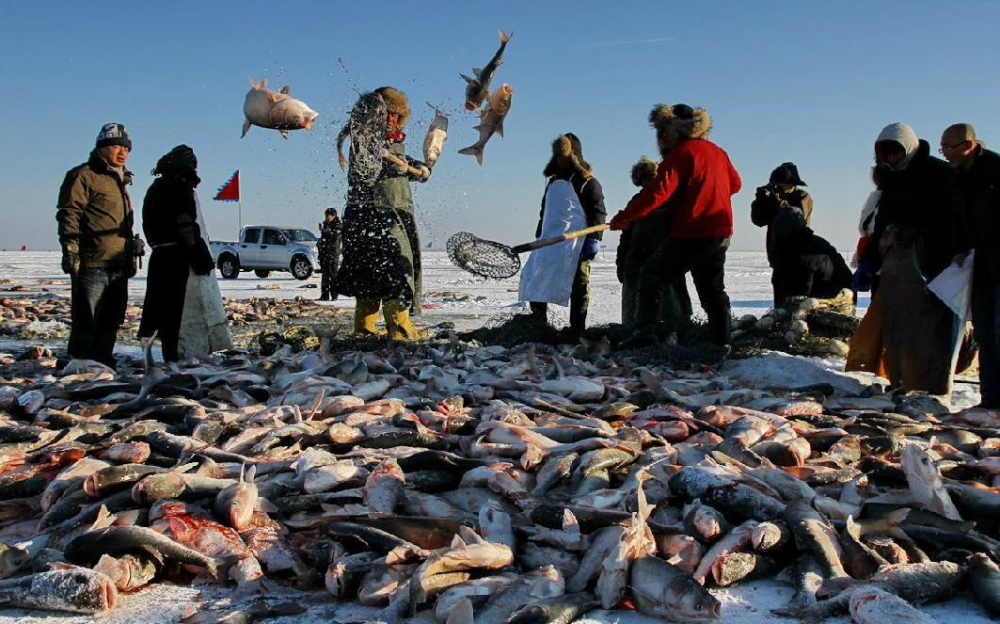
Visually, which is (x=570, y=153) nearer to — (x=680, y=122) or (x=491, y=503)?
(x=680, y=122)

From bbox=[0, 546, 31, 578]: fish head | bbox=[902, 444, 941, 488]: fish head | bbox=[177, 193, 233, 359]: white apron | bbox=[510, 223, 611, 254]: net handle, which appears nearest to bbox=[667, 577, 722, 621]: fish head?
bbox=[902, 444, 941, 488]: fish head

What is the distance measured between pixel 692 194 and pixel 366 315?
3496 mm

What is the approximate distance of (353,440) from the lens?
4207mm

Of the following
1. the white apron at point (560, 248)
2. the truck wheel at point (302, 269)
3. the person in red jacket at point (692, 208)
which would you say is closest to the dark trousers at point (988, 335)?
the person in red jacket at point (692, 208)

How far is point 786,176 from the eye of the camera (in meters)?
8.77

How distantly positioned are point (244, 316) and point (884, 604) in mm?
12052

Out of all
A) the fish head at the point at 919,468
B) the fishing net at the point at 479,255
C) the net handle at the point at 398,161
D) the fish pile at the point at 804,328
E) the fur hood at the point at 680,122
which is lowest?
the fish head at the point at 919,468

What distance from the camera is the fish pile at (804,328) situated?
7.88 meters

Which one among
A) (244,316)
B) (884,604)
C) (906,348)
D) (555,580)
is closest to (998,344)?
(906,348)

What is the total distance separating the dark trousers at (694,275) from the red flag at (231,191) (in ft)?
69.9

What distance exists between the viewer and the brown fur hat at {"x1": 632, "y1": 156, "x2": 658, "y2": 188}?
9.48 metres

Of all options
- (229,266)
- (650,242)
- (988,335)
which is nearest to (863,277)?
(988,335)

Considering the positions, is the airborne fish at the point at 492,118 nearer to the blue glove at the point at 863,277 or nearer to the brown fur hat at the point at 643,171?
the brown fur hat at the point at 643,171

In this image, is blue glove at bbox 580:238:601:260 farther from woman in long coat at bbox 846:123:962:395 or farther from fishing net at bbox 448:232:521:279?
woman in long coat at bbox 846:123:962:395
